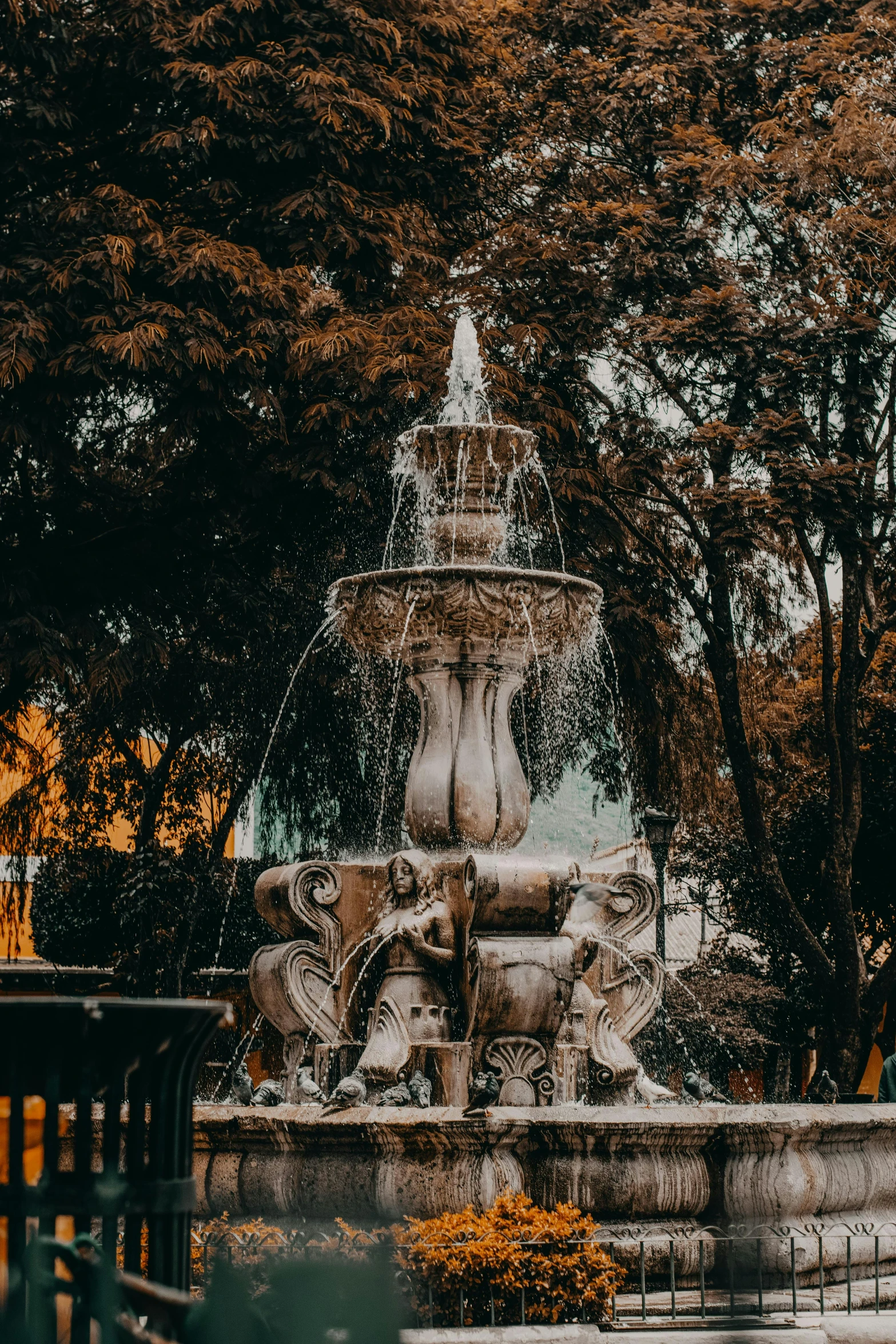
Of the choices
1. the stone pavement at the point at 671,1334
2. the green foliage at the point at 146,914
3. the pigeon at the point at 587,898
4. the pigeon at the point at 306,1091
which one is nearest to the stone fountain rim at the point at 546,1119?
the stone pavement at the point at 671,1334

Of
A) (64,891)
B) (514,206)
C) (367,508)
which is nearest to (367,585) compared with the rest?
(367,508)

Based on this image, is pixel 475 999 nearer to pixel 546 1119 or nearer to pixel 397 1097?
pixel 397 1097

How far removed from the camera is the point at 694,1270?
23.8 feet

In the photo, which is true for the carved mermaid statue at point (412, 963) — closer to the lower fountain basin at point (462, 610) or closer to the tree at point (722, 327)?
the lower fountain basin at point (462, 610)

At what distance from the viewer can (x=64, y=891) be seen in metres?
23.0

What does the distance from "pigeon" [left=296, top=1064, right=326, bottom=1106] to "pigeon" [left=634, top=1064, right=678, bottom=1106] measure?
1837 millimetres

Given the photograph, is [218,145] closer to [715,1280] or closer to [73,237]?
[73,237]

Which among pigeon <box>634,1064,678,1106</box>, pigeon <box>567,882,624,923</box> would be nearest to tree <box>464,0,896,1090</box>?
pigeon <box>567,882,624,923</box>

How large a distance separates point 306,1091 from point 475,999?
0.99 m

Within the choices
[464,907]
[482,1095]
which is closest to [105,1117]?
[482,1095]

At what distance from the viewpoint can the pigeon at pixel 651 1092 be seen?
9.77m

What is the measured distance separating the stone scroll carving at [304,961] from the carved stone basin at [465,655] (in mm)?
785

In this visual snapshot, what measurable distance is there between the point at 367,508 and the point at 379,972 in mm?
6660

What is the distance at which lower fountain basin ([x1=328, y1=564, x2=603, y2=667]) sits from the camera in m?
10.1
